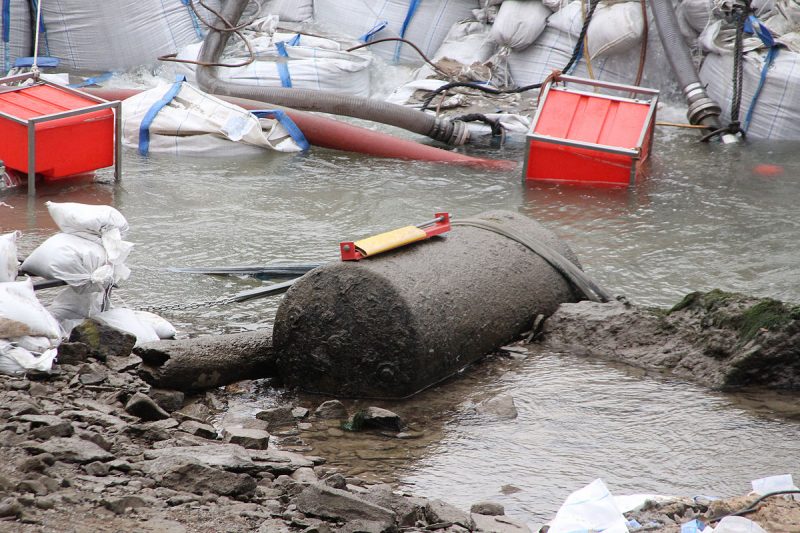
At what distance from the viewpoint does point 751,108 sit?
32.9ft

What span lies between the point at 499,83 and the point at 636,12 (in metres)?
1.82

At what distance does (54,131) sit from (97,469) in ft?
17.1

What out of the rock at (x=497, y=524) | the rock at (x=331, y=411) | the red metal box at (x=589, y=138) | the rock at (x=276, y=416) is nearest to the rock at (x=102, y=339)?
the rock at (x=276, y=416)

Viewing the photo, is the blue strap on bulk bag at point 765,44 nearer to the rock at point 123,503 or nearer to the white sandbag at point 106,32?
the white sandbag at point 106,32

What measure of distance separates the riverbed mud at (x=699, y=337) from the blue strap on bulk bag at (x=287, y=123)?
205 inches

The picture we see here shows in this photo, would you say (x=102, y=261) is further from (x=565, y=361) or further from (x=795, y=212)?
(x=795, y=212)

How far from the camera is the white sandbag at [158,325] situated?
4.51 m

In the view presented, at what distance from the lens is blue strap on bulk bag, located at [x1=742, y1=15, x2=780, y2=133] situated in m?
9.73

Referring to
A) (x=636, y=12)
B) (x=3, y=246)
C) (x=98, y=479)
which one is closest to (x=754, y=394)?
(x=98, y=479)

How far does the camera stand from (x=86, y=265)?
170 inches

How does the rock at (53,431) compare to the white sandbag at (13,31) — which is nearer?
the rock at (53,431)

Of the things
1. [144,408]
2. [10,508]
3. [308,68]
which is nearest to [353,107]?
[308,68]

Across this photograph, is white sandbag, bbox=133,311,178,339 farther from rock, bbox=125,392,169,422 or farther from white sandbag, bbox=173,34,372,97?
white sandbag, bbox=173,34,372,97

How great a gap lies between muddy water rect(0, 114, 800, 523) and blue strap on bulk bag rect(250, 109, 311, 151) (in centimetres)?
19
